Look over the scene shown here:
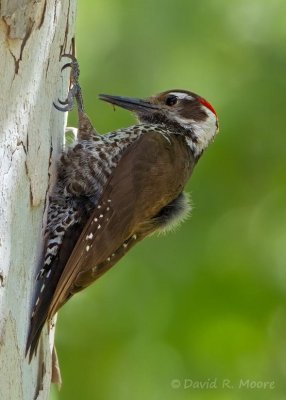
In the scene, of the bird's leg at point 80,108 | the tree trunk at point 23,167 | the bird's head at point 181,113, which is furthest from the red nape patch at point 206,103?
the tree trunk at point 23,167

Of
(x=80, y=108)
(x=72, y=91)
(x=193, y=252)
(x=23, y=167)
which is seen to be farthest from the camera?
(x=193, y=252)

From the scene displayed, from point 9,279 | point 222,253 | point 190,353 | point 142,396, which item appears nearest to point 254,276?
point 222,253

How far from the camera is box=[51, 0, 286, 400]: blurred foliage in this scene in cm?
582

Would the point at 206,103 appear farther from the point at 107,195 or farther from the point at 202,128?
the point at 107,195

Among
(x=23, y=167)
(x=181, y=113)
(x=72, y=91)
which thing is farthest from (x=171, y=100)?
(x=23, y=167)

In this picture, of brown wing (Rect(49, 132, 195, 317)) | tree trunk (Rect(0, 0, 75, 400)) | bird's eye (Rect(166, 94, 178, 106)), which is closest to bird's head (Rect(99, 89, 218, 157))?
bird's eye (Rect(166, 94, 178, 106))

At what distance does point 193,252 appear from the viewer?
19.2 feet

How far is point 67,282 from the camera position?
4.07 meters

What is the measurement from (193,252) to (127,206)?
1.39 meters

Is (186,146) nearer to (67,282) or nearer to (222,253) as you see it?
(222,253)

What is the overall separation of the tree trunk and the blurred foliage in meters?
1.63

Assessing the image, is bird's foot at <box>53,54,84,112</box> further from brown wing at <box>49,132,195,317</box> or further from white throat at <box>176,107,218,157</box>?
white throat at <box>176,107,218,157</box>

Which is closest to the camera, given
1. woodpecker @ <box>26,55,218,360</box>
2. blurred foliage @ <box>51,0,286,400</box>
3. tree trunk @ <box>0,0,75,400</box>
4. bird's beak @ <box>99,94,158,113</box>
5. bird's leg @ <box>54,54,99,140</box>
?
tree trunk @ <box>0,0,75,400</box>

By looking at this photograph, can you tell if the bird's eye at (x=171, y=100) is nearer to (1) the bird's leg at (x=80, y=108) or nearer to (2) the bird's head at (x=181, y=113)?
(2) the bird's head at (x=181, y=113)
